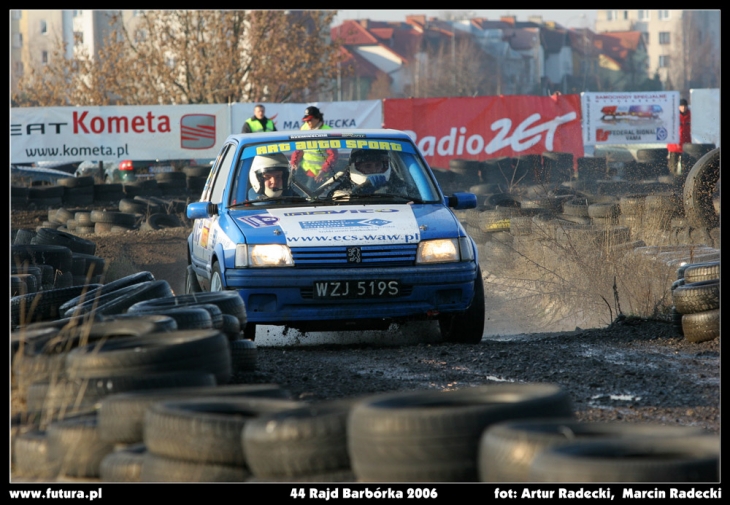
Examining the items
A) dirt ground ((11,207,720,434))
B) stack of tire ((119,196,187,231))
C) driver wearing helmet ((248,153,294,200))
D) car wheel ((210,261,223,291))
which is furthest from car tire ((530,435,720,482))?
stack of tire ((119,196,187,231))

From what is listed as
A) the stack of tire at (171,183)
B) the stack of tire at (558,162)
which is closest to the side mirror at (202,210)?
the stack of tire at (171,183)

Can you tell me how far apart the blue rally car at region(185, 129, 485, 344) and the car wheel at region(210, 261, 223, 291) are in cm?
2

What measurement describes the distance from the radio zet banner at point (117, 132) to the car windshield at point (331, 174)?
13898 millimetres

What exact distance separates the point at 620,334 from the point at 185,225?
484 inches

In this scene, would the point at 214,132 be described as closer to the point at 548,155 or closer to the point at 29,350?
the point at 548,155

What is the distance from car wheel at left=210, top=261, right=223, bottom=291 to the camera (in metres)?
8.08

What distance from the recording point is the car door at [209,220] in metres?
8.71

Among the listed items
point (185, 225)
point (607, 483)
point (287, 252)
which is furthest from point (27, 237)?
point (607, 483)

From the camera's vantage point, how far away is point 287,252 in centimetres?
773

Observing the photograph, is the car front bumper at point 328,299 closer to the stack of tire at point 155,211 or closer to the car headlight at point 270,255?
the car headlight at point 270,255

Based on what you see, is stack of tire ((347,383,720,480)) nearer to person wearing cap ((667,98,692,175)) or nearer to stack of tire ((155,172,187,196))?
stack of tire ((155,172,187,196))

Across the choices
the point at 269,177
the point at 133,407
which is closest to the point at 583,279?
the point at 269,177
